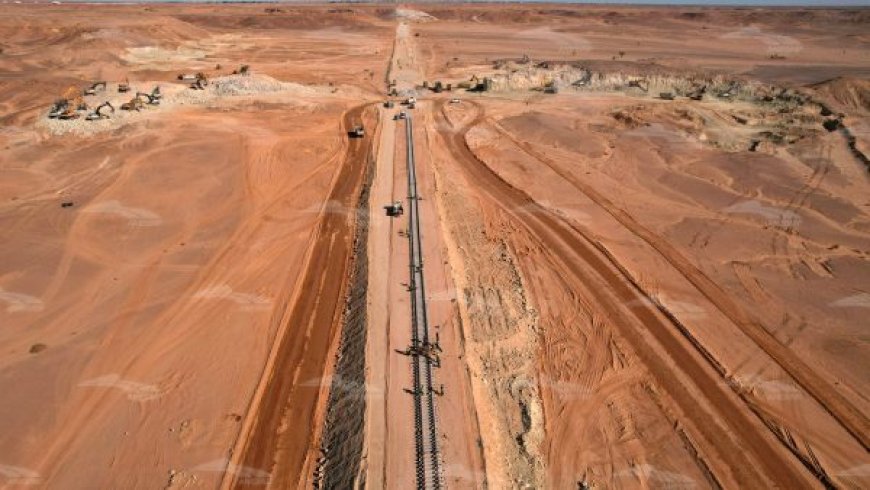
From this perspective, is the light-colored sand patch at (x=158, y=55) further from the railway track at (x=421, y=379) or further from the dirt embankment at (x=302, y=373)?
the railway track at (x=421, y=379)

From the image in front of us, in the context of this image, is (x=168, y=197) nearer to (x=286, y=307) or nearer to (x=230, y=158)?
(x=230, y=158)

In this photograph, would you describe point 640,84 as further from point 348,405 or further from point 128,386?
point 128,386

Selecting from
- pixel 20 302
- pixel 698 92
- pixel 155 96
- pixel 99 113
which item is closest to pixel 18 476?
pixel 20 302

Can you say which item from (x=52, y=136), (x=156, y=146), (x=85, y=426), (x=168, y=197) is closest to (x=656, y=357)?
(x=85, y=426)

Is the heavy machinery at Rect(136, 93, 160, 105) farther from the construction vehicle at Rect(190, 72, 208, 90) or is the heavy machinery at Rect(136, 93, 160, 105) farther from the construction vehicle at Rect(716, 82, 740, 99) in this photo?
the construction vehicle at Rect(716, 82, 740, 99)

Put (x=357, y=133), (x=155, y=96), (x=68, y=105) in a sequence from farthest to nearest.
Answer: (x=155, y=96)
(x=68, y=105)
(x=357, y=133)

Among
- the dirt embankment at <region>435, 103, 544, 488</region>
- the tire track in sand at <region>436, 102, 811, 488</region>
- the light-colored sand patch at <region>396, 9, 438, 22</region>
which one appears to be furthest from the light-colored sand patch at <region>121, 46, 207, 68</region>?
the light-colored sand patch at <region>396, 9, 438, 22</region>
